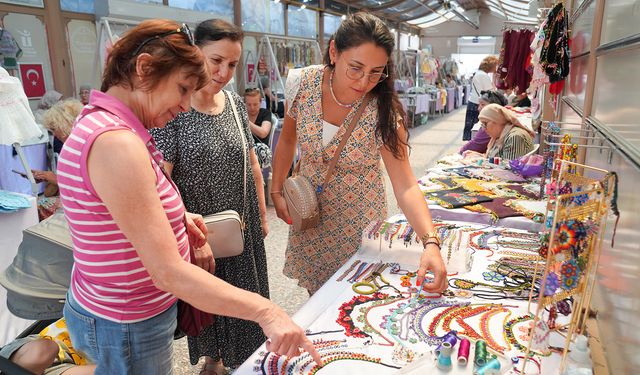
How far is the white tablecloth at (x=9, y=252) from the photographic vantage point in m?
2.45

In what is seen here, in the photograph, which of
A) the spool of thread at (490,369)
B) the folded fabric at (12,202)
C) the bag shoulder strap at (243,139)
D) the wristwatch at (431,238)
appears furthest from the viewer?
the folded fabric at (12,202)

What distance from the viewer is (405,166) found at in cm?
167

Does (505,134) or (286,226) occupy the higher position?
(505,134)

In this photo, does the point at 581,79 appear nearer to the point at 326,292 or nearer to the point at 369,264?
the point at 369,264

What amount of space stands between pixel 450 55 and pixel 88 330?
2083cm

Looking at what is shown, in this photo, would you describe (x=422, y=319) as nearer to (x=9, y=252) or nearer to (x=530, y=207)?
(x=530, y=207)

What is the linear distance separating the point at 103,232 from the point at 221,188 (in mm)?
838

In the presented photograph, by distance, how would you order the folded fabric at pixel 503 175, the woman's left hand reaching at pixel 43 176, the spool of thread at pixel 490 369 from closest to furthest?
the spool of thread at pixel 490 369, the folded fabric at pixel 503 175, the woman's left hand reaching at pixel 43 176

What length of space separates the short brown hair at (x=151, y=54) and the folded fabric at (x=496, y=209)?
1596mm

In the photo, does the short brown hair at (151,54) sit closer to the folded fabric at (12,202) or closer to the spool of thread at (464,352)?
the spool of thread at (464,352)

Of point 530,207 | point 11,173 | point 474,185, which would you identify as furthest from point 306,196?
point 11,173

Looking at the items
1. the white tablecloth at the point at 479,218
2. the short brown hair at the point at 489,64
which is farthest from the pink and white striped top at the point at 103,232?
the short brown hair at the point at 489,64

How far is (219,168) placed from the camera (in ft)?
5.75

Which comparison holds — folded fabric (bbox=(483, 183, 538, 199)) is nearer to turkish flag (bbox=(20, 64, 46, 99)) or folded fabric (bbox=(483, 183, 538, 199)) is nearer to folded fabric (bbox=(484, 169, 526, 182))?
folded fabric (bbox=(484, 169, 526, 182))
